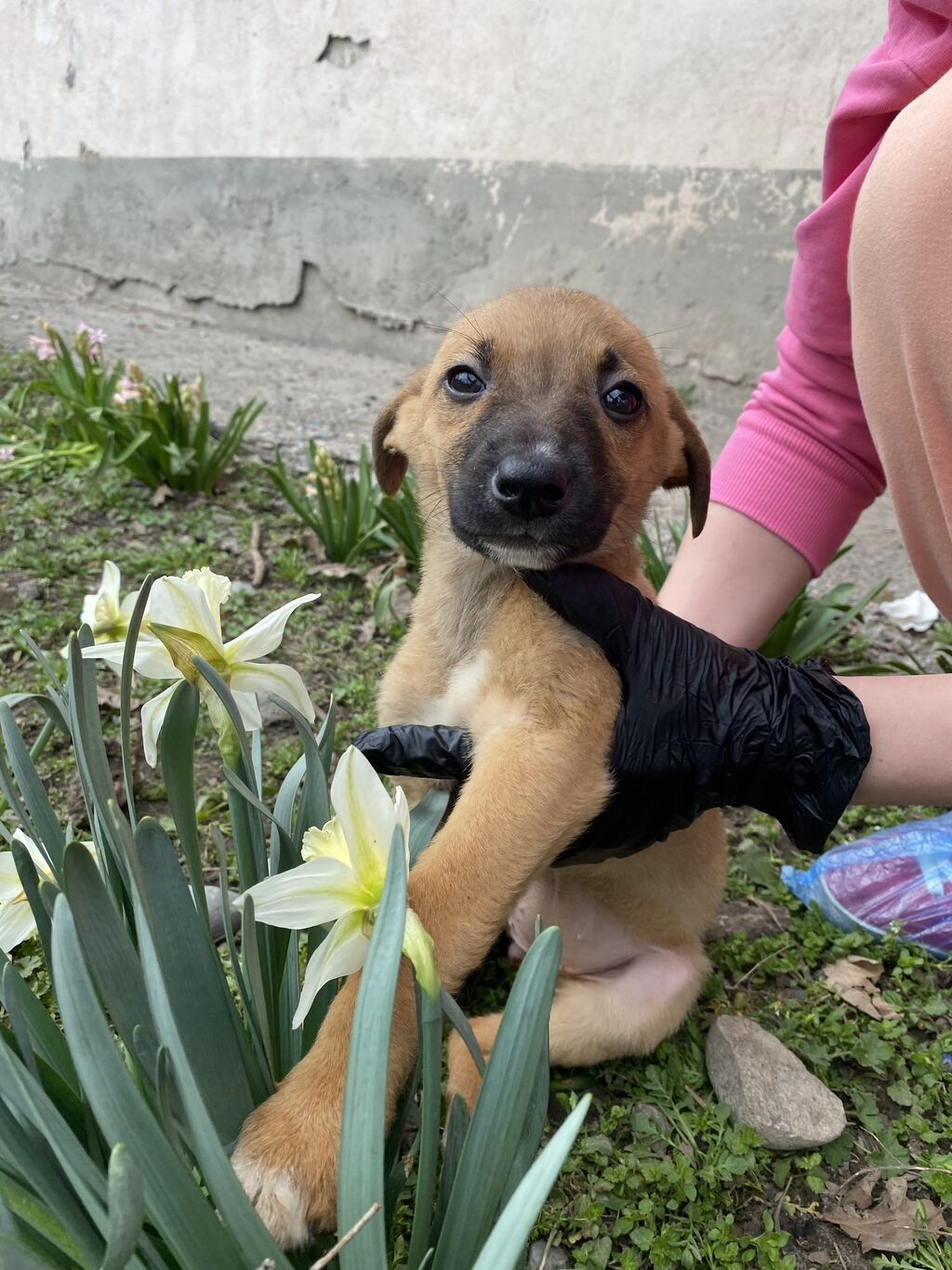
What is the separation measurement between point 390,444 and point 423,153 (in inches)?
183

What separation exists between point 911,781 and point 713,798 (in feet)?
1.39

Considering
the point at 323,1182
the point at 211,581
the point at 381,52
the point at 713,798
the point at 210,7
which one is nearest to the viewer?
the point at 323,1182

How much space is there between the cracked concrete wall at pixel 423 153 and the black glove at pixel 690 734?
377 centimetres

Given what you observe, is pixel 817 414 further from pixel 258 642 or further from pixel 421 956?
pixel 421 956

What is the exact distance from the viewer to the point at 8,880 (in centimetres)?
116

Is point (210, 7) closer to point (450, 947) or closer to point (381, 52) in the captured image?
point (381, 52)

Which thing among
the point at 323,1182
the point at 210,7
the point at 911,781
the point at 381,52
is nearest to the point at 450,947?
the point at 323,1182

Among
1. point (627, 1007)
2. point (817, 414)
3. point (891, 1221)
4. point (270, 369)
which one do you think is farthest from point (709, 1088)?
point (270, 369)

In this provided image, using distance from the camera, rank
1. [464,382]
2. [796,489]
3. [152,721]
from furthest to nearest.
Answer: [796,489] < [464,382] < [152,721]

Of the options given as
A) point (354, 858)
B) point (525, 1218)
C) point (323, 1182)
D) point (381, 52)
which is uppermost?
point (381, 52)

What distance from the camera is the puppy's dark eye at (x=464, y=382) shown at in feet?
6.08

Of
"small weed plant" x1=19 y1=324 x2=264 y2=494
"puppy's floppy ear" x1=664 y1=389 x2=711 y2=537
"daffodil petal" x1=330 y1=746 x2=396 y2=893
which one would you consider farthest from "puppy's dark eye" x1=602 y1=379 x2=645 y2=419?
"small weed plant" x1=19 y1=324 x2=264 y2=494

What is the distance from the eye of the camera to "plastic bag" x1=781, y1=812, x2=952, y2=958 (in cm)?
214

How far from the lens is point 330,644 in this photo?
10.2ft
